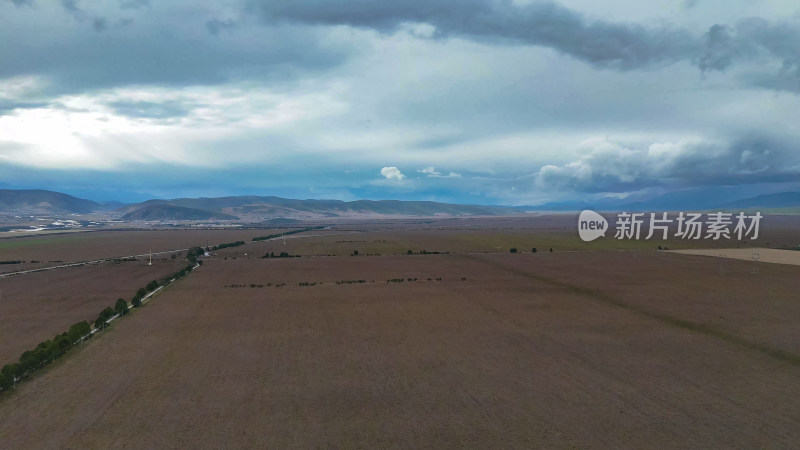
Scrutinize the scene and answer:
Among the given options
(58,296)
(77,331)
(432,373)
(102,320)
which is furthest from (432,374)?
(58,296)

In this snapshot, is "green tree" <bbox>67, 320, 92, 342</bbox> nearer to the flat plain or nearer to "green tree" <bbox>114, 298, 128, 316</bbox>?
the flat plain

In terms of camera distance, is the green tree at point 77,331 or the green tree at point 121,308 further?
the green tree at point 121,308

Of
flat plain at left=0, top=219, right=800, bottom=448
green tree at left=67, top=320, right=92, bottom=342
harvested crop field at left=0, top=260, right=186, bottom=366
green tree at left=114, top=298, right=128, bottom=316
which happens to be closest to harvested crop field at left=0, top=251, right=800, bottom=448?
flat plain at left=0, top=219, right=800, bottom=448

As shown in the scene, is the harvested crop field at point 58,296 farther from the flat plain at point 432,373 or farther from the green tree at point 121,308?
the flat plain at point 432,373

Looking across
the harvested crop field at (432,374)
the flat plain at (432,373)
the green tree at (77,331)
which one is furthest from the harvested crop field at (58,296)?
the harvested crop field at (432,374)

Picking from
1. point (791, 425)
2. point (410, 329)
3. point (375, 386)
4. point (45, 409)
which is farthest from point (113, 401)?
point (791, 425)

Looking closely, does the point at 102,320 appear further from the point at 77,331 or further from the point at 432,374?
the point at 432,374
